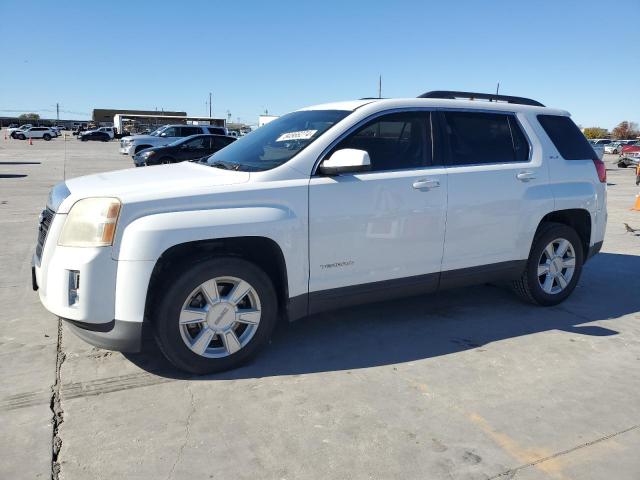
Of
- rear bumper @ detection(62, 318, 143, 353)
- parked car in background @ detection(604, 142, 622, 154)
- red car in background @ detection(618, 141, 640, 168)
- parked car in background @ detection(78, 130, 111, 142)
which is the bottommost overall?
rear bumper @ detection(62, 318, 143, 353)

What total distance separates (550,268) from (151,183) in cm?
367

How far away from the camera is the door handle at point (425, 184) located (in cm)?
395

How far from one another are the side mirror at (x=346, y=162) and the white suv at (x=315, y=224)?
0.01 m

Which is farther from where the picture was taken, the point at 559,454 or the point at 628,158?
the point at 628,158

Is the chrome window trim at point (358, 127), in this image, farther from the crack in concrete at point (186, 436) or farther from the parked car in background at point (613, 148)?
the parked car in background at point (613, 148)

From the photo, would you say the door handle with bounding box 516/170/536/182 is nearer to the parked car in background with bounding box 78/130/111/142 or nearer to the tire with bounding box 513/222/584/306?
the tire with bounding box 513/222/584/306

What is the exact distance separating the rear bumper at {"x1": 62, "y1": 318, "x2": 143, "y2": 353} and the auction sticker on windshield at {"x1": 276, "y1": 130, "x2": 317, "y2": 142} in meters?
1.78

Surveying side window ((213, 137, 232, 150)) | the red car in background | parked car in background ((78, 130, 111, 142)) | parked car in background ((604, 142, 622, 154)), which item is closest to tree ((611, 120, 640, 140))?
parked car in background ((604, 142, 622, 154))

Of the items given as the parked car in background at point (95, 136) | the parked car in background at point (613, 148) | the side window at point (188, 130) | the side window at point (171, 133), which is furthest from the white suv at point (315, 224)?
the parked car in background at point (95, 136)

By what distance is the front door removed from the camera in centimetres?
365

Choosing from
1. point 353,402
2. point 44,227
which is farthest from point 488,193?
point 44,227

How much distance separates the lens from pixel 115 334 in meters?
3.19

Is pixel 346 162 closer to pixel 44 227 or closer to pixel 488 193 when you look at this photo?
pixel 488 193

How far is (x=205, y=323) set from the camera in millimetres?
→ 3410
